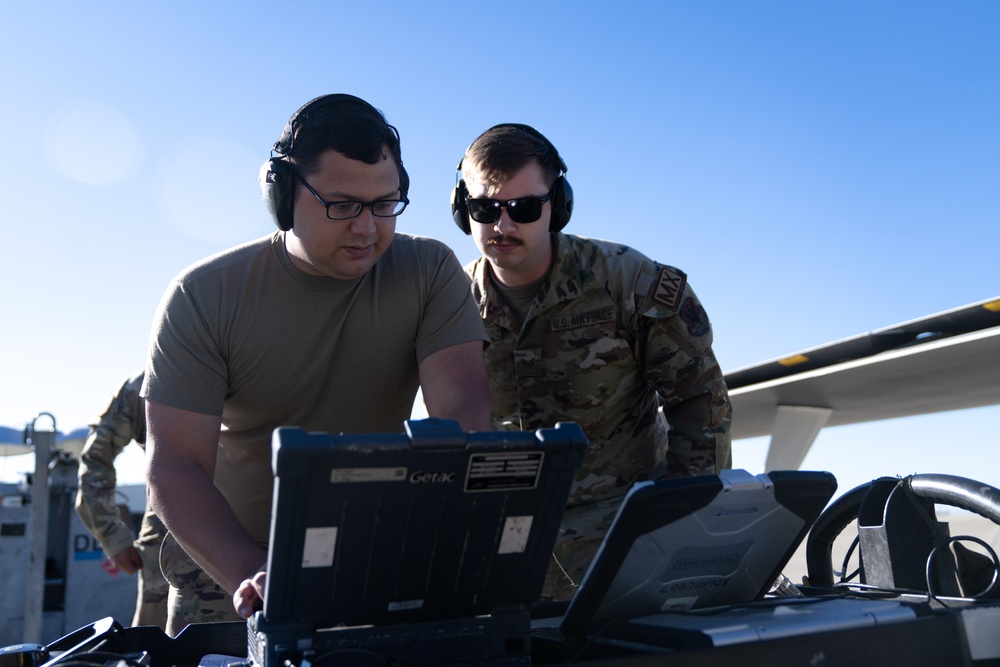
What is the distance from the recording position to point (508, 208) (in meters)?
2.96

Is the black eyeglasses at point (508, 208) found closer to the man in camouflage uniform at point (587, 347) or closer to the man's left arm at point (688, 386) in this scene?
the man in camouflage uniform at point (587, 347)

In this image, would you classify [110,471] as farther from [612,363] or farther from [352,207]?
[352,207]

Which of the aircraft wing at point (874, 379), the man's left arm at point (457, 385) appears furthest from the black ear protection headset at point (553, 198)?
the aircraft wing at point (874, 379)

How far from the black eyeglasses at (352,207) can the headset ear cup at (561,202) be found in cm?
98

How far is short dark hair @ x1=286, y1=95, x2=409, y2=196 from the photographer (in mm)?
2242

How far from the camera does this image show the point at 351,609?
1419 millimetres

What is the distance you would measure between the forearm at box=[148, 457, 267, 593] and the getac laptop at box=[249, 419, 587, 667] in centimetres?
38

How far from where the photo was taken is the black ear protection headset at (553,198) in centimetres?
315

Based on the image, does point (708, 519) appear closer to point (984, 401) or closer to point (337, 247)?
point (337, 247)

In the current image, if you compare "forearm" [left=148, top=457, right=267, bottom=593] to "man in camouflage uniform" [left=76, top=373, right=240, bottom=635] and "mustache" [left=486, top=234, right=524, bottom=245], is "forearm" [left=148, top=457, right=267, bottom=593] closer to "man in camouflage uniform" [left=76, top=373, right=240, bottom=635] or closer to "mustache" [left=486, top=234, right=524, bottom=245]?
"mustache" [left=486, top=234, right=524, bottom=245]

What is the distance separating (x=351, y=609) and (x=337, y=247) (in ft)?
3.43

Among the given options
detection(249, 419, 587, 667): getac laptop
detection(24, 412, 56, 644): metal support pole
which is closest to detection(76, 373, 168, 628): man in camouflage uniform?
detection(24, 412, 56, 644): metal support pole

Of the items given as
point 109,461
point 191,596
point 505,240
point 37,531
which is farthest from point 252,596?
point 37,531

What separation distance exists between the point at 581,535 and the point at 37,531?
614cm
